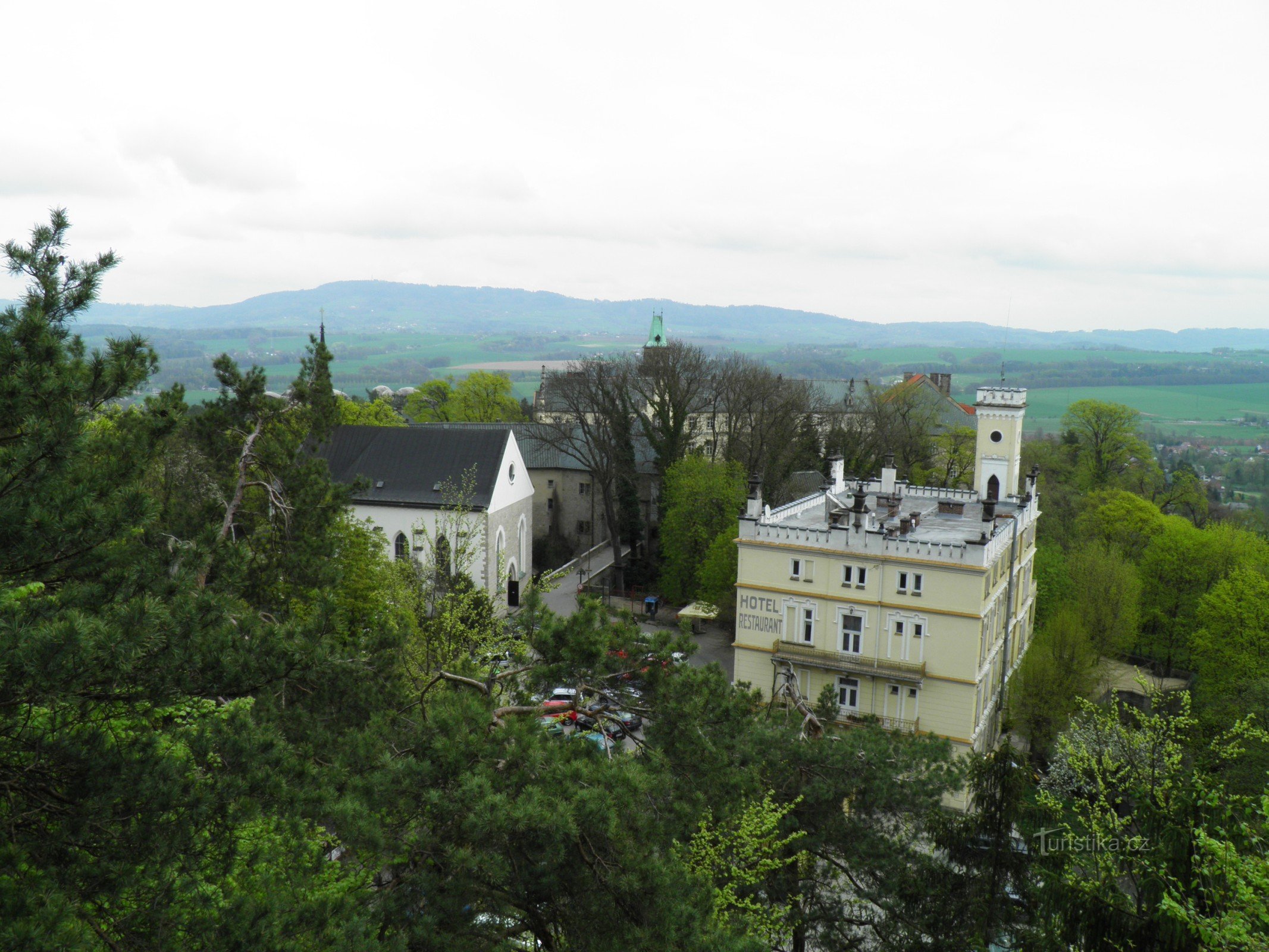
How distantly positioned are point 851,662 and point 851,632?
872 mm

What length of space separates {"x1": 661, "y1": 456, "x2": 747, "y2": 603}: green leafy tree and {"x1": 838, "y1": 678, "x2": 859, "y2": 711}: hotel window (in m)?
15.2

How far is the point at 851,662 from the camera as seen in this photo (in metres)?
28.8

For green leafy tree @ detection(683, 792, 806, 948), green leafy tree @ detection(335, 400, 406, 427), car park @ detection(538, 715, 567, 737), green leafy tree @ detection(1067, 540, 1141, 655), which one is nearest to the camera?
car park @ detection(538, 715, 567, 737)

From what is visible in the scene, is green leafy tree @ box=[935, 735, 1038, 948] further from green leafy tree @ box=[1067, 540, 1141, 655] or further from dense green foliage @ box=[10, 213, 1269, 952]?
green leafy tree @ box=[1067, 540, 1141, 655]

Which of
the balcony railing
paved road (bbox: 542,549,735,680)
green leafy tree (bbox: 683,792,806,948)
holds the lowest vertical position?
paved road (bbox: 542,549,735,680)

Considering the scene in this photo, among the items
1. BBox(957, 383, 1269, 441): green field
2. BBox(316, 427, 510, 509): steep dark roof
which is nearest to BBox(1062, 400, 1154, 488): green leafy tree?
BBox(316, 427, 510, 509): steep dark roof

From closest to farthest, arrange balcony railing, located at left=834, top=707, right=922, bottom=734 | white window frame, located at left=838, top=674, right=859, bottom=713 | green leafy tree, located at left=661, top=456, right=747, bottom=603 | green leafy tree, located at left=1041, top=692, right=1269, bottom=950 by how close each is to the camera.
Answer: green leafy tree, located at left=1041, top=692, right=1269, bottom=950, balcony railing, located at left=834, top=707, right=922, bottom=734, white window frame, located at left=838, top=674, right=859, bottom=713, green leafy tree, located at left=661, top=456, right=747, bottom=603

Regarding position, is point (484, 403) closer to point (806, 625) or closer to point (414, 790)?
point (806, 625)

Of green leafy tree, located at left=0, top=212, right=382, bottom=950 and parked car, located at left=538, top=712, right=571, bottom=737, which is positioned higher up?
green leafy tree, located at left=0, top=212, right=382, bottom=950

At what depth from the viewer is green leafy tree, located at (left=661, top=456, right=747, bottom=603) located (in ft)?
147

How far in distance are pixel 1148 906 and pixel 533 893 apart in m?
6.79

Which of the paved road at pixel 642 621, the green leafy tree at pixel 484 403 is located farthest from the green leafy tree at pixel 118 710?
the green leafy tree at pixel 484 403

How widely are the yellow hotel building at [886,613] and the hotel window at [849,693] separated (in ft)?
0.12

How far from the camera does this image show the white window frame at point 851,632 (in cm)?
2873
